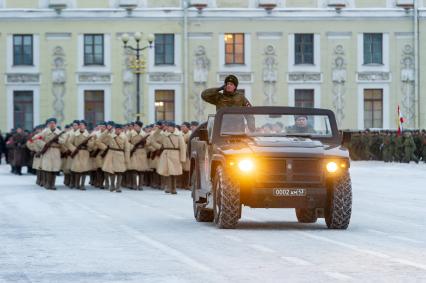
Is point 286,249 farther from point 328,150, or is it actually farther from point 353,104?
point 353,104

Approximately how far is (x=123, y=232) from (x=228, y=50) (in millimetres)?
53601

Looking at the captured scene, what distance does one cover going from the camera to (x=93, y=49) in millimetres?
72812

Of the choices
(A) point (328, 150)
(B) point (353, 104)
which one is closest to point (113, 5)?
(B) point (353, 104)

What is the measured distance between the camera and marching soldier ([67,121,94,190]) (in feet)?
130

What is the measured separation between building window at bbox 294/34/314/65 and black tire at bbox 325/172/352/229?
5348 cm

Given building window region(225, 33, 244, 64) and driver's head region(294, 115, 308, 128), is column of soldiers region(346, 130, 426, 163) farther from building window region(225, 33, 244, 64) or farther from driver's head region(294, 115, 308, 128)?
driver's head region(294, 115, 308, 128)

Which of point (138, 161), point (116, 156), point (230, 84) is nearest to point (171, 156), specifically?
point (116, 156)

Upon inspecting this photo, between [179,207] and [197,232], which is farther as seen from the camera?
[179,207]

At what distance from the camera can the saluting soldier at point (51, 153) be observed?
129ft

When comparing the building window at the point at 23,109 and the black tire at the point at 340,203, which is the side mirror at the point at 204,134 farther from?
the building window at the point at 23,109

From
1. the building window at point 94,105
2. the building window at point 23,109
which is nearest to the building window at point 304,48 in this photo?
the building window at point 94,105

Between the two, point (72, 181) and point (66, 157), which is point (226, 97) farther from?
point (66, 157)

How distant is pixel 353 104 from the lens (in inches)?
2908

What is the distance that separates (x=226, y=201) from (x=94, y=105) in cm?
5357
